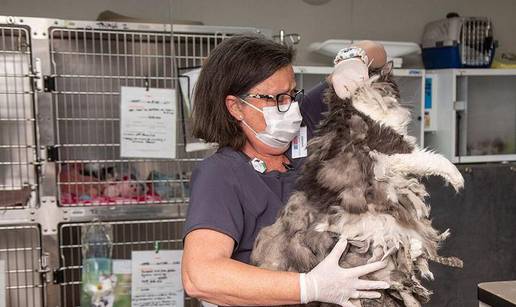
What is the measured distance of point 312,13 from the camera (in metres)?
3.15

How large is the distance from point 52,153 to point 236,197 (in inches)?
38.5

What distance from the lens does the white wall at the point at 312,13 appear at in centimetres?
280

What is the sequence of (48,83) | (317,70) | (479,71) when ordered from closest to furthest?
(48,83) → (317,70) → (479,71)

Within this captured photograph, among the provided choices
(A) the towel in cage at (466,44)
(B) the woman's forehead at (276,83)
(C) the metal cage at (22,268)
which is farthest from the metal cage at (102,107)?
(A) the towel in cage at (466,44)

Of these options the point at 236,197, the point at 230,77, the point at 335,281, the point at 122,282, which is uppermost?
the point at 230,77

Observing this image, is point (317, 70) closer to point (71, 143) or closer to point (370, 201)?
point (71, 143)

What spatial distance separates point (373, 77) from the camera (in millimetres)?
1167

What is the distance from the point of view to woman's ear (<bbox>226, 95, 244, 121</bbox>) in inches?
53.9

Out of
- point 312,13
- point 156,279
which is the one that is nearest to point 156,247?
point 156,279

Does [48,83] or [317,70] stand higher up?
[317,70]

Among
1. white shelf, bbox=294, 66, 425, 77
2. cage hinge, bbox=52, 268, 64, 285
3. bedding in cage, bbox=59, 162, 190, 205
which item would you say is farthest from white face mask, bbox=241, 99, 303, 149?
white shelf, bbox=294, 66, 425, 77

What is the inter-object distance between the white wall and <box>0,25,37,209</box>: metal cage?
36.3 inches

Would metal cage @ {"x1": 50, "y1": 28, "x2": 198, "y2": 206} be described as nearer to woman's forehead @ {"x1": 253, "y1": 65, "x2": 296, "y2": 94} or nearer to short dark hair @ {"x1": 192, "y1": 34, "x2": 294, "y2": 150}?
short dark hair @ {"x1": 192, "y1": 34, "x2": 294, "y2": 150}

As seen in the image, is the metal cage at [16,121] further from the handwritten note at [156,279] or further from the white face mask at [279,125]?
the white face mask at [279,125]
